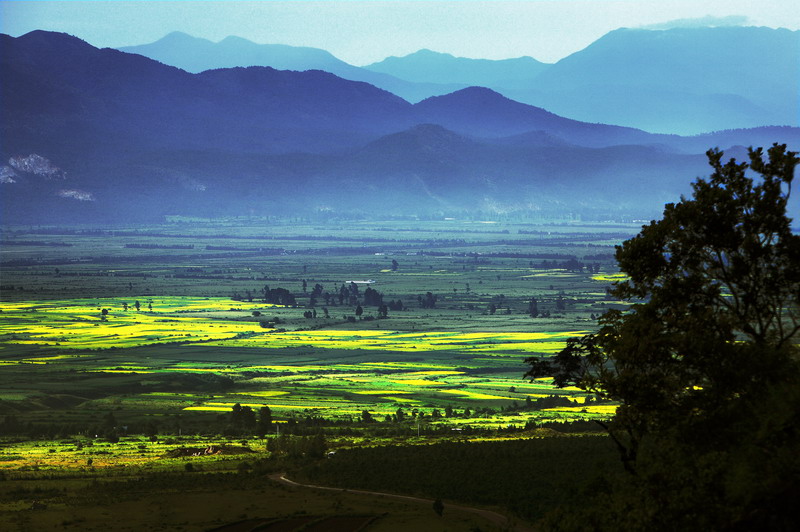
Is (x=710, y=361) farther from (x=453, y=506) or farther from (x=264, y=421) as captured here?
(x=264, y=421)

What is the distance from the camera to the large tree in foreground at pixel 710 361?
27719mm

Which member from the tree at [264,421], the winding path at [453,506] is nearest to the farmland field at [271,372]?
the tree at [264,421]

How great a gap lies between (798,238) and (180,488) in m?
38.7

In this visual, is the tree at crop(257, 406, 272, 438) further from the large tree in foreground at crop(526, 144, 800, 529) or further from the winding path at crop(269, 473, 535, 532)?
the large tree in foreground at crop(526, 144, 800, 529)

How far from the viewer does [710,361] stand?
30422 mm

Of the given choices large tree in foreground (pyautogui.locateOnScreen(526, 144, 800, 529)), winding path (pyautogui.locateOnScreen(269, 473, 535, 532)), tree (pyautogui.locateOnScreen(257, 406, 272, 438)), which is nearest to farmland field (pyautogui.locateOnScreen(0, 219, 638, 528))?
tree (pyautogui.locateOnScreen(257, 406, 272, 438))

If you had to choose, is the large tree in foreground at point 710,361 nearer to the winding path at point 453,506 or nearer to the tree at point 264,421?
the winding path at point 453,506

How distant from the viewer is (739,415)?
2953cm

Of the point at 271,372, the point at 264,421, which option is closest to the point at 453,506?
the point at 264,421

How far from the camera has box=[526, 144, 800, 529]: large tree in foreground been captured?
90.9 ft

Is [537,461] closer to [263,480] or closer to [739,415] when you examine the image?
[263,480]

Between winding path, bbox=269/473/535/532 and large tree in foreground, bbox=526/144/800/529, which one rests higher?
large tree in foreground, bbox=526/144/800/529

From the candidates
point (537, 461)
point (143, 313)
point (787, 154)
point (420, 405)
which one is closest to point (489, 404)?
point (420, 405)

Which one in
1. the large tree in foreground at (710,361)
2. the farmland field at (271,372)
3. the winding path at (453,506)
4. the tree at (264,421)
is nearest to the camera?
the large tree in foreground at (710,361)
